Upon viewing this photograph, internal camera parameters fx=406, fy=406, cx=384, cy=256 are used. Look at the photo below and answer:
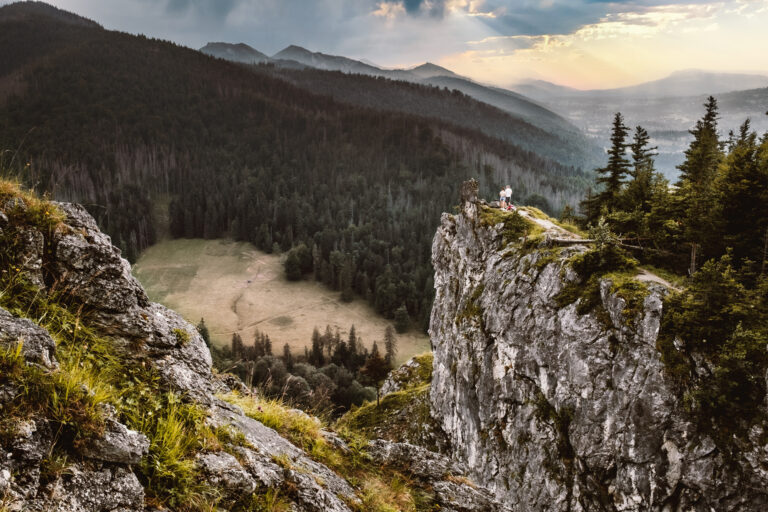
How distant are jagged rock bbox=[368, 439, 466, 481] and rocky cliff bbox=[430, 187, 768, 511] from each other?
13.9 meters

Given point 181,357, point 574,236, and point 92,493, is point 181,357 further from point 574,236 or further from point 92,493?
point 574,236

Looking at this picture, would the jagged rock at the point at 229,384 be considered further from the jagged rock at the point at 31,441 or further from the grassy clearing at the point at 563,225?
the grassy clearing at the point at 563,225

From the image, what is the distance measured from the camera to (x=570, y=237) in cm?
3075

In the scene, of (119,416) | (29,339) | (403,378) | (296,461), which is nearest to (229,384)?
(296,461)

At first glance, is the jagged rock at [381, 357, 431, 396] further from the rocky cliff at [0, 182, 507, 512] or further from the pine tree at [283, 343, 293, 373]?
the rocky cliff at [0, 182, 507, 512]

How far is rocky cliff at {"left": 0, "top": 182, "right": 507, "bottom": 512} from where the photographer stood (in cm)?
439

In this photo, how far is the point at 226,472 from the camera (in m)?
5.82

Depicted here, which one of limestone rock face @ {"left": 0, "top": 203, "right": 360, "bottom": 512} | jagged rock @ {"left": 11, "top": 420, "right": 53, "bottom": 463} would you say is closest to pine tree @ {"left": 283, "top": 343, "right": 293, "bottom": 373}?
limestone rock face @ {"left": 0, "top": 203, "right": 360, "bottom": 512}

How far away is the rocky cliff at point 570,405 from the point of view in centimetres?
1820

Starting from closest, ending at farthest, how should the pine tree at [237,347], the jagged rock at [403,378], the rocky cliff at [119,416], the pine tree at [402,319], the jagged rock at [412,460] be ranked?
the rocky cliff at [119,416] < the jagged rock at [412,460] < the jagged rock at [403,378] < the pine tree at [237,347] < the pine tree at [402,319]

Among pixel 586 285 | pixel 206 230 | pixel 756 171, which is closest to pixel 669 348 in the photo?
pixel 586 285

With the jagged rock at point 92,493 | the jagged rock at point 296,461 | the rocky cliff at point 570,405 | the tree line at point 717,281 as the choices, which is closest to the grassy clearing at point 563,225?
the tree line at point 717,281

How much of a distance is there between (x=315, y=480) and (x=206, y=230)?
203 meters

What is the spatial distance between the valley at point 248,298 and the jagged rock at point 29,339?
349 feet
